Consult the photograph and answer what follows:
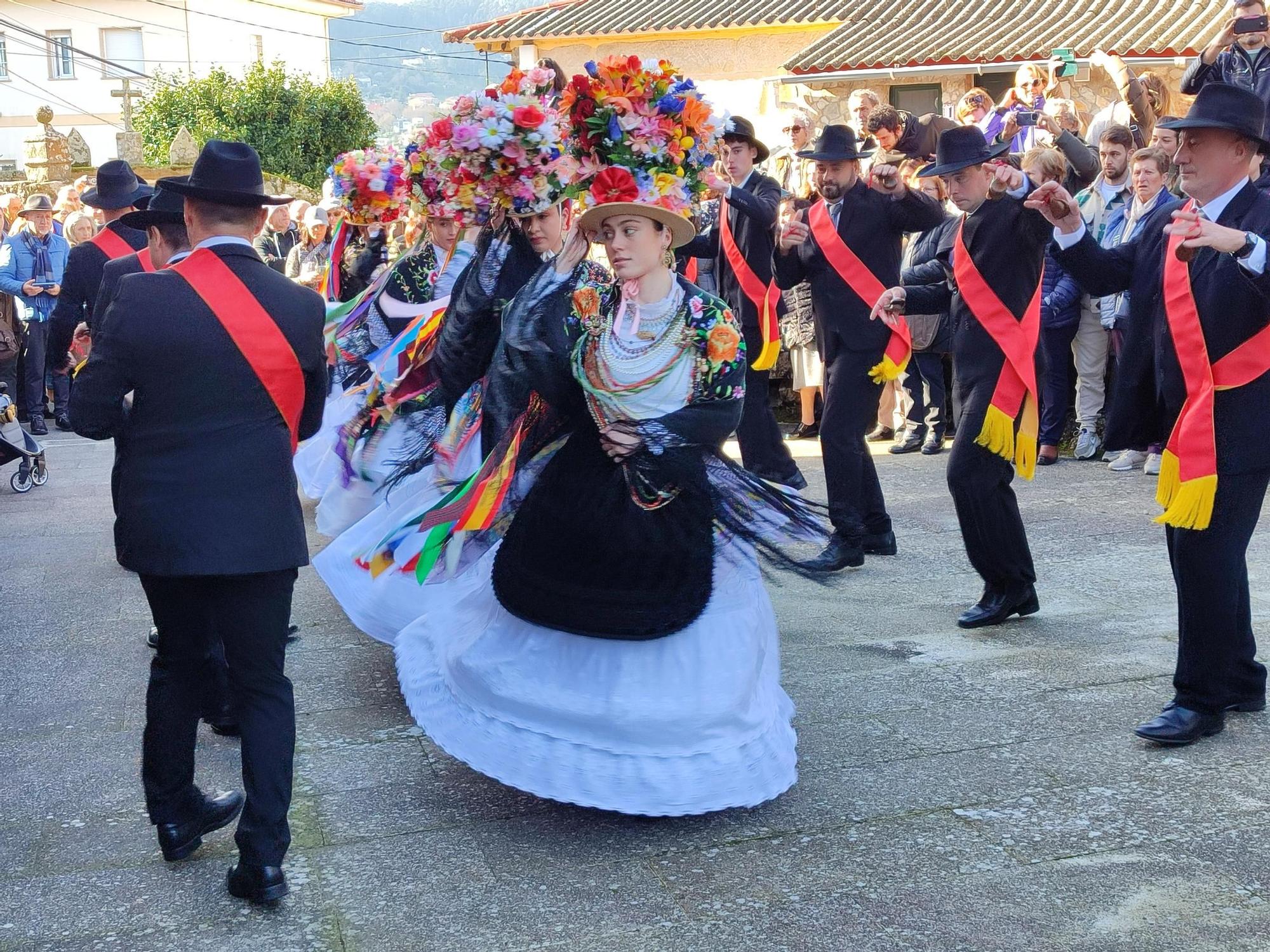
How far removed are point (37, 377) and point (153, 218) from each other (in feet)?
28.3

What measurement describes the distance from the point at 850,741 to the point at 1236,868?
1.23 meters

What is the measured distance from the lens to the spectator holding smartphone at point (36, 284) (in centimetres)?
1178

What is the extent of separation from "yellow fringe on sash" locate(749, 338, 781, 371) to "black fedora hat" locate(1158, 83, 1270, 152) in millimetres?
3440

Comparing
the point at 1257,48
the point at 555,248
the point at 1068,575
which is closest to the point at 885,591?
the point at 1068,575

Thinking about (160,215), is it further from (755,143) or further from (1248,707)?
(755,143)

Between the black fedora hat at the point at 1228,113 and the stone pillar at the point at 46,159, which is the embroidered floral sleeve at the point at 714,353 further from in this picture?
the stone pillar at the point at 46,159

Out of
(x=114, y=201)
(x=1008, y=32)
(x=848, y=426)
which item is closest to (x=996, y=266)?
(x=848, y=426)

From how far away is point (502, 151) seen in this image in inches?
186

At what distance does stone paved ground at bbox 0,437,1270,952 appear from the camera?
10.6 ft

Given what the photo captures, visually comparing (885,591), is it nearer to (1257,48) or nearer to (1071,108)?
(1257,48)

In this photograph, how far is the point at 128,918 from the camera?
331 cm

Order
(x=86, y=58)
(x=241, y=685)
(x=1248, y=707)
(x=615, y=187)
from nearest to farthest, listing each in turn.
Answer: (x=241, y=685)
(x=615, y=187)
(x=1248, y=707)
(x=86, y=58)

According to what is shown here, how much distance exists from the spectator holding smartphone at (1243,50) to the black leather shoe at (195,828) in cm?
697

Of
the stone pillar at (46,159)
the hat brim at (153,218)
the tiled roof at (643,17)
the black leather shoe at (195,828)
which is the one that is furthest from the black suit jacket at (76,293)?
the tiled roof at (643,17)
